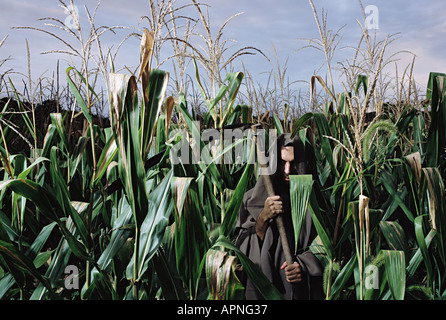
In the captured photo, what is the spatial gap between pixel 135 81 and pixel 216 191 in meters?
0.44

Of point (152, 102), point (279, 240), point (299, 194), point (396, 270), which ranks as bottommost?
point (396, 270)

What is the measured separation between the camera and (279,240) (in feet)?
2.76

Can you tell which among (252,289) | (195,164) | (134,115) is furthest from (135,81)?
(252,289)

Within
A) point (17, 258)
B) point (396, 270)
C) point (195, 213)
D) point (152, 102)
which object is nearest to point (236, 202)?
point (195, 213)

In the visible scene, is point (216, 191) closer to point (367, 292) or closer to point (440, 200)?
point (367, 292)

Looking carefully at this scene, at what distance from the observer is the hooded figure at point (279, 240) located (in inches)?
32.7

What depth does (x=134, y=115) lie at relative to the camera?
87 centimetres

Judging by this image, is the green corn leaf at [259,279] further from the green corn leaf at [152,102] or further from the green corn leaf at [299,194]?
the green corn leaf at [152,102]

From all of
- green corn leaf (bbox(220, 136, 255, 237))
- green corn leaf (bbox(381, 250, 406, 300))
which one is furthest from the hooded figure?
green corn leaf (bbox(381, 250, 406, 300))

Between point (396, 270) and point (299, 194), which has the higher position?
point (299, 194)

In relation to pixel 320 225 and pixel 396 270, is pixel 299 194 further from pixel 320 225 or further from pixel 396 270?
pixel 396 270

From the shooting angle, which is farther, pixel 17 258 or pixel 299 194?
pixel 17 258

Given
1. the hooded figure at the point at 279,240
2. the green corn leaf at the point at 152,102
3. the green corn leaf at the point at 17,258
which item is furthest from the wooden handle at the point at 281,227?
the green corn leaf at the point at 17,258
